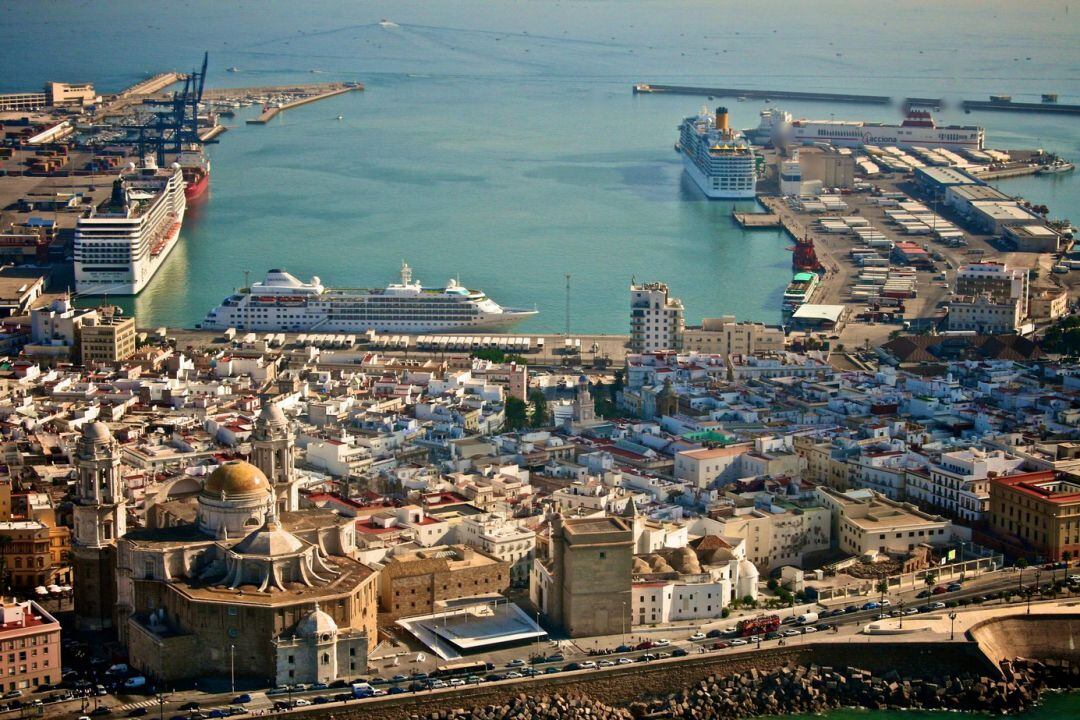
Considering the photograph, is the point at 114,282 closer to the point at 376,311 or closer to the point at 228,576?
the point at 376,311

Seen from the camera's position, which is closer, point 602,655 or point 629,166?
point 602,655

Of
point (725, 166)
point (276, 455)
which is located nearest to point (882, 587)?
point (276, 455)

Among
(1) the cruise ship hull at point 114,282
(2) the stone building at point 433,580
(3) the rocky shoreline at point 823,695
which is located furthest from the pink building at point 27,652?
(1) the cruise ship hull at point 114,282

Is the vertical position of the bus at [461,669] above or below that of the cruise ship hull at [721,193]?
below

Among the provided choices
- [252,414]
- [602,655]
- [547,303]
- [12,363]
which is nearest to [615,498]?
[602,655]

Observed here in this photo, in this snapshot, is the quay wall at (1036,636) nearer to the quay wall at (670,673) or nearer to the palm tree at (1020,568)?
the quay wall at (670,673)

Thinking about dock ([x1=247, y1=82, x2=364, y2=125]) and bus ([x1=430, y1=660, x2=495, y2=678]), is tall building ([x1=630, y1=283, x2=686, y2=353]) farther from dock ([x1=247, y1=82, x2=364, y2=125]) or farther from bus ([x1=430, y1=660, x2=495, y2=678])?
dock ([x1=247, y1=82, x2=364, y2=125])

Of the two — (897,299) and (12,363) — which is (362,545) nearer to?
(12,363)
